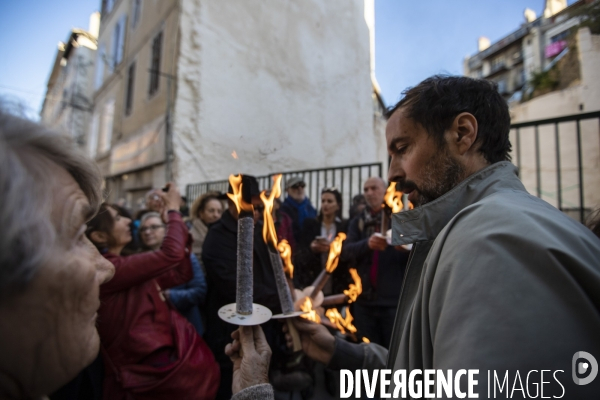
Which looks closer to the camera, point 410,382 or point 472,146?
point 410,382

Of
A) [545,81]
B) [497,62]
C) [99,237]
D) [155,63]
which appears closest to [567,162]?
[545,81]

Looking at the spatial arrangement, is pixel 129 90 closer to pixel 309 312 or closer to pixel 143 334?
pixel 143 334

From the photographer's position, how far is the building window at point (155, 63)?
32.2 ft

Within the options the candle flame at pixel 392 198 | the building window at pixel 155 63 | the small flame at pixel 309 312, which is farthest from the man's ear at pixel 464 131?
the building window at pixel 155 63

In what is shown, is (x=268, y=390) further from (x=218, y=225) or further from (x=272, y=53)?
(x=272, y=53)

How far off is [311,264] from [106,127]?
14.5m

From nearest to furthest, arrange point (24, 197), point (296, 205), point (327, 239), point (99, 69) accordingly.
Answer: point (24, 197)
point (327, 239)
point (296, 205)
point (99, 69)

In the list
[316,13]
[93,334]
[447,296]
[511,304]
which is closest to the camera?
[511,304]

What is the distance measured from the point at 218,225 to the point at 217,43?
7609 mm

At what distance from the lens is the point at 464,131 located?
4.55 feet

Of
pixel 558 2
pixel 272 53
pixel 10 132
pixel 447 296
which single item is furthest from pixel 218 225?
pixel 558 2

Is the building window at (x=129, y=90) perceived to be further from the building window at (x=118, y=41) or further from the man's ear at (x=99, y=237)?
the man's ear at (x=99, y=237)

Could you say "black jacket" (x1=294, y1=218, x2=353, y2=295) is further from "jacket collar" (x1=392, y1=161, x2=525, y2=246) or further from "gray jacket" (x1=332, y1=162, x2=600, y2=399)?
"gray jacket" (x1=332, y1=162, x2=600, y2=399)

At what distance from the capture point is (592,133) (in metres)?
7.96
